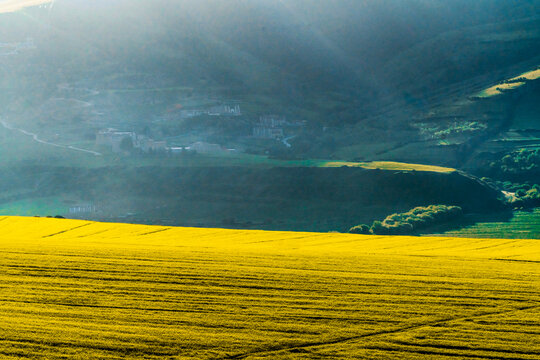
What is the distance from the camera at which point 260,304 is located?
15828 mm

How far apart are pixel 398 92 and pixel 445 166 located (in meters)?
71.7

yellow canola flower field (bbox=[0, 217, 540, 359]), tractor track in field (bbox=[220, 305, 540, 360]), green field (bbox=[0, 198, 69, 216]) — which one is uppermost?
green field (bbox=[0, 198, 69, 216])

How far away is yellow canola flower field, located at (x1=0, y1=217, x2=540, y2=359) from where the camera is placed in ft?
41.8

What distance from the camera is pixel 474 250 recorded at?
98.5 ft

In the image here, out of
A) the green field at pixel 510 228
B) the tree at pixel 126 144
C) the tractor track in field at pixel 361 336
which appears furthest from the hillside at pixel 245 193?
the tractor track in field at pixel 361 336

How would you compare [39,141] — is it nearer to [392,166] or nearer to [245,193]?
[245,193]

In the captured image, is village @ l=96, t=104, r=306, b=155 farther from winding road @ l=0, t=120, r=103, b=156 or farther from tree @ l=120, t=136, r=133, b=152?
winding road @ l=0, t=120, r=103, b=156

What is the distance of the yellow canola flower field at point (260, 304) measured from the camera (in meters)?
12.7

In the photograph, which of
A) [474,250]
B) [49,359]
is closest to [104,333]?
[49,359]

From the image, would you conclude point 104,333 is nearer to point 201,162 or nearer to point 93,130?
point 201,162

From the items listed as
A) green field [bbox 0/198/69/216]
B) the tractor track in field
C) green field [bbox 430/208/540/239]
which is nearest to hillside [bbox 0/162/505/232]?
green field [bbox 0/198/69/216]

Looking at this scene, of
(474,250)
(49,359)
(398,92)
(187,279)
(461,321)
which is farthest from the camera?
(398,92)

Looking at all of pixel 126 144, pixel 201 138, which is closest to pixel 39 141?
pixel 126 144

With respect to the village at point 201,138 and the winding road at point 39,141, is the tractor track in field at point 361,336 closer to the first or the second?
the village at point 201,138
